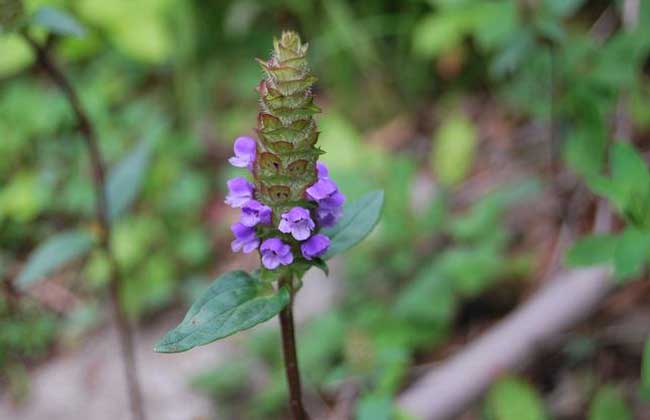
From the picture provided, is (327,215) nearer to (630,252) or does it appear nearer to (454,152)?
(630,252)

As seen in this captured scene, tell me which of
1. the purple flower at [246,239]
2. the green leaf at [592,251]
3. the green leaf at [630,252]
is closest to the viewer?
the purple flower at [246,239]

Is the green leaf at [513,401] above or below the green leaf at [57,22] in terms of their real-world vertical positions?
below

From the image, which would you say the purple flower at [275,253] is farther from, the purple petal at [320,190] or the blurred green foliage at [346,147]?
the blurred green foliage at [346,147]

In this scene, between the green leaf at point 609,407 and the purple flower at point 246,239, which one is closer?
the purple flower at point 246,239

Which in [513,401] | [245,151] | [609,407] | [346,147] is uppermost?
[346,147]

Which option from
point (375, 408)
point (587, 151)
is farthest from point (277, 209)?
point (587, 151)

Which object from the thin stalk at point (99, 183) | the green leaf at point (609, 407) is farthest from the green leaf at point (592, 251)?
the thin stalk at point (99, 183)
